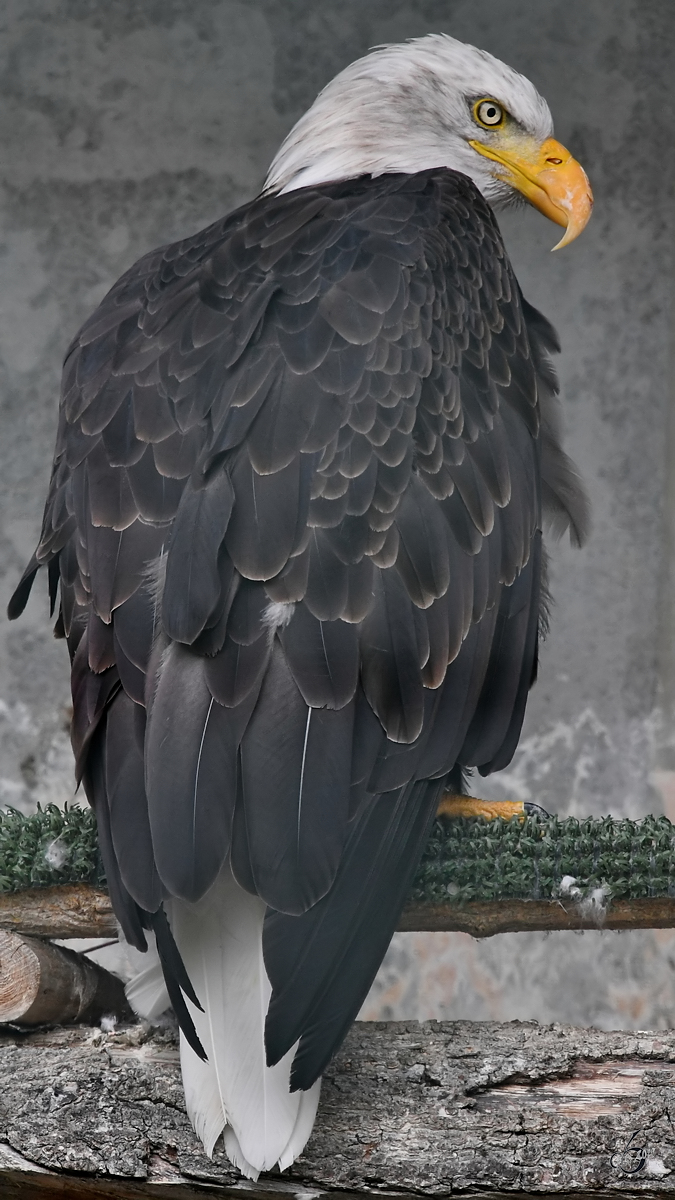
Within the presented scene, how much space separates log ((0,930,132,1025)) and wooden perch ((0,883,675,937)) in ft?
0.14

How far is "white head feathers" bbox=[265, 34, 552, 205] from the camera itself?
8.80 ft

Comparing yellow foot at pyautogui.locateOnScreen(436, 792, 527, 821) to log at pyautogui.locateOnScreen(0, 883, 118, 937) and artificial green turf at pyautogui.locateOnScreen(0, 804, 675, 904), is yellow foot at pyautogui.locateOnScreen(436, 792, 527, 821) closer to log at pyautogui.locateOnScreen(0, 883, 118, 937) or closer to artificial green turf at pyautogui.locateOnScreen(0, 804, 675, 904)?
artificial green turf at pyautogui.locateOnScreen(0, 804, 675, 904)

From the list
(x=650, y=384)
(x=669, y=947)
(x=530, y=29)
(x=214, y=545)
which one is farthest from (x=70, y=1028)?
(x=530, y=29)

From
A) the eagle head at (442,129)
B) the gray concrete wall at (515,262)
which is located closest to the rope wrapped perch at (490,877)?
the eagle head at (442,129)

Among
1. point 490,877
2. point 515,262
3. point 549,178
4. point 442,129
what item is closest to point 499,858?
point 490,877

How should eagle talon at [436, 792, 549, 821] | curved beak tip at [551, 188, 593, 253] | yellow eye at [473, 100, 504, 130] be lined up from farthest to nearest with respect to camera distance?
yellow eye at [473, 100, 504, 130] → curved beak tip at [551, 188, 593, 253] → eagle talon at [436, 792, 549, 821]

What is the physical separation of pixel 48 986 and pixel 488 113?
192cm

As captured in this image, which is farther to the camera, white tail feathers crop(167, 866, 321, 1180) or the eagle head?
the eagle head

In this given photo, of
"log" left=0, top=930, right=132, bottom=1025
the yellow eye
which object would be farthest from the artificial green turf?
the yellow eye

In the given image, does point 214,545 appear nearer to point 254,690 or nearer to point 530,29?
point 254,690

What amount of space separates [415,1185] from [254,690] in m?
0.70

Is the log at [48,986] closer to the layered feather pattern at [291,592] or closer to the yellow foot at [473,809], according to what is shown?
the layered feather pattern at [291,592]

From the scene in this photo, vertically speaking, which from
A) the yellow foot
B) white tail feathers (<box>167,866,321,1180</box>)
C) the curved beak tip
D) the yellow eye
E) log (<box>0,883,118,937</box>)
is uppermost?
the yellow eye

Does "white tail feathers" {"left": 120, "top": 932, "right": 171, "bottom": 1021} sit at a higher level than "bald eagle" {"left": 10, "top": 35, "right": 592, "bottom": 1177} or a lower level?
lower
